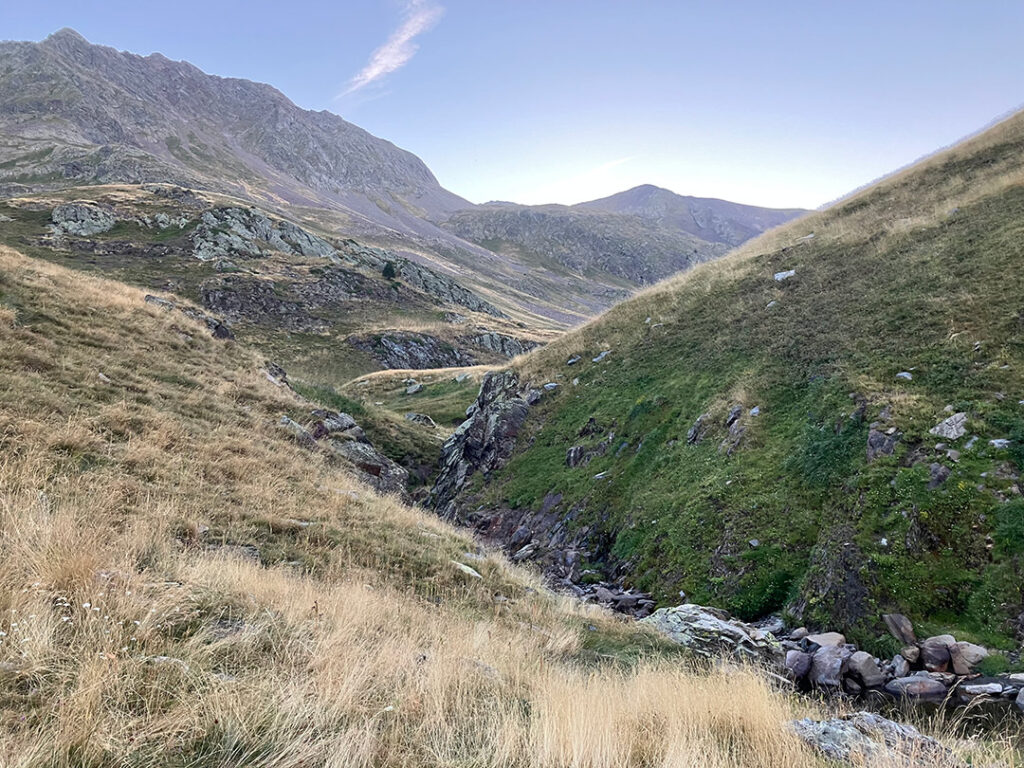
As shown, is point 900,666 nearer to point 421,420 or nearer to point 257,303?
point 421,420

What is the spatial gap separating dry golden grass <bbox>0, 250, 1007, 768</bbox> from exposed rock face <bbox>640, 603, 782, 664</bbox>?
0.90 m

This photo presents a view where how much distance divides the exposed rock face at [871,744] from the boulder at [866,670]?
2.88m

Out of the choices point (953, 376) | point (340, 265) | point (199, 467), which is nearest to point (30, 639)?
point (199, 467)

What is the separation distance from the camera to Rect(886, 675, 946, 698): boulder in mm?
6746

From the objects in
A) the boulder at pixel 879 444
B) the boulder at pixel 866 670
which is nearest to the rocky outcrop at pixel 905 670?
the boulder at pixel 866 670

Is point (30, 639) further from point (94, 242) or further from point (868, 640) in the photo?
point (94, 242)

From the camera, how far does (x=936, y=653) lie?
290 inches

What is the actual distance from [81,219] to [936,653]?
322ft

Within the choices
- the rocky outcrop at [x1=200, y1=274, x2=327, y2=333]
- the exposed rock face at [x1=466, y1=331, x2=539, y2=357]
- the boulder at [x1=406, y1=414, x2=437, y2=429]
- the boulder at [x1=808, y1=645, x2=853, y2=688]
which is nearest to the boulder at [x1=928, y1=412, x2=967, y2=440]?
the boulder at [x1=808, y1=645, x2=853, y2=688]

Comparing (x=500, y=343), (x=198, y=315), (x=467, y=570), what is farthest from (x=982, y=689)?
(x=500, y=343)

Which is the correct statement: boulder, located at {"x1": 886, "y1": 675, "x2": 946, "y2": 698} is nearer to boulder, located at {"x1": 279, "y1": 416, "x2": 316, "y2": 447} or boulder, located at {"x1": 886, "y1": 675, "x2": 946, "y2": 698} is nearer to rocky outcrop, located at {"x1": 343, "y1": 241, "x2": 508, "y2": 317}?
boulder, located at {"x1": 279, "y1": 416, "x2": 316, "y2": 447}

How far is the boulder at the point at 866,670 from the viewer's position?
723 centimetres

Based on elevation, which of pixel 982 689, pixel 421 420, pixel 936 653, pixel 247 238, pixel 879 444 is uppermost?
pixel 247 238

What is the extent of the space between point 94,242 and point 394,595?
86361 mm
